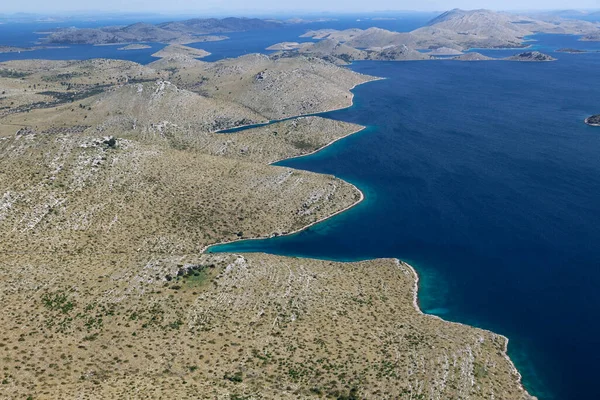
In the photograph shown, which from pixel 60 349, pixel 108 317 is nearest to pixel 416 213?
pixel 108 317

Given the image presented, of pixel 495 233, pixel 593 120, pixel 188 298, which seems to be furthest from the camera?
pixel 593 120

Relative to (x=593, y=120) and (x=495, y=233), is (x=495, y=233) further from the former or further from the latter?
(x=593, y=120)

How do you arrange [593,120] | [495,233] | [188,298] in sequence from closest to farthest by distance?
[188,298]
[495,233]
[593,120]

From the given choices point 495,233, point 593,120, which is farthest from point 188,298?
point 593,120

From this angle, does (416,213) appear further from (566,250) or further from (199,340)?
(199,340)

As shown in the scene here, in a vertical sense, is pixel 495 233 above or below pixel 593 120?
below
